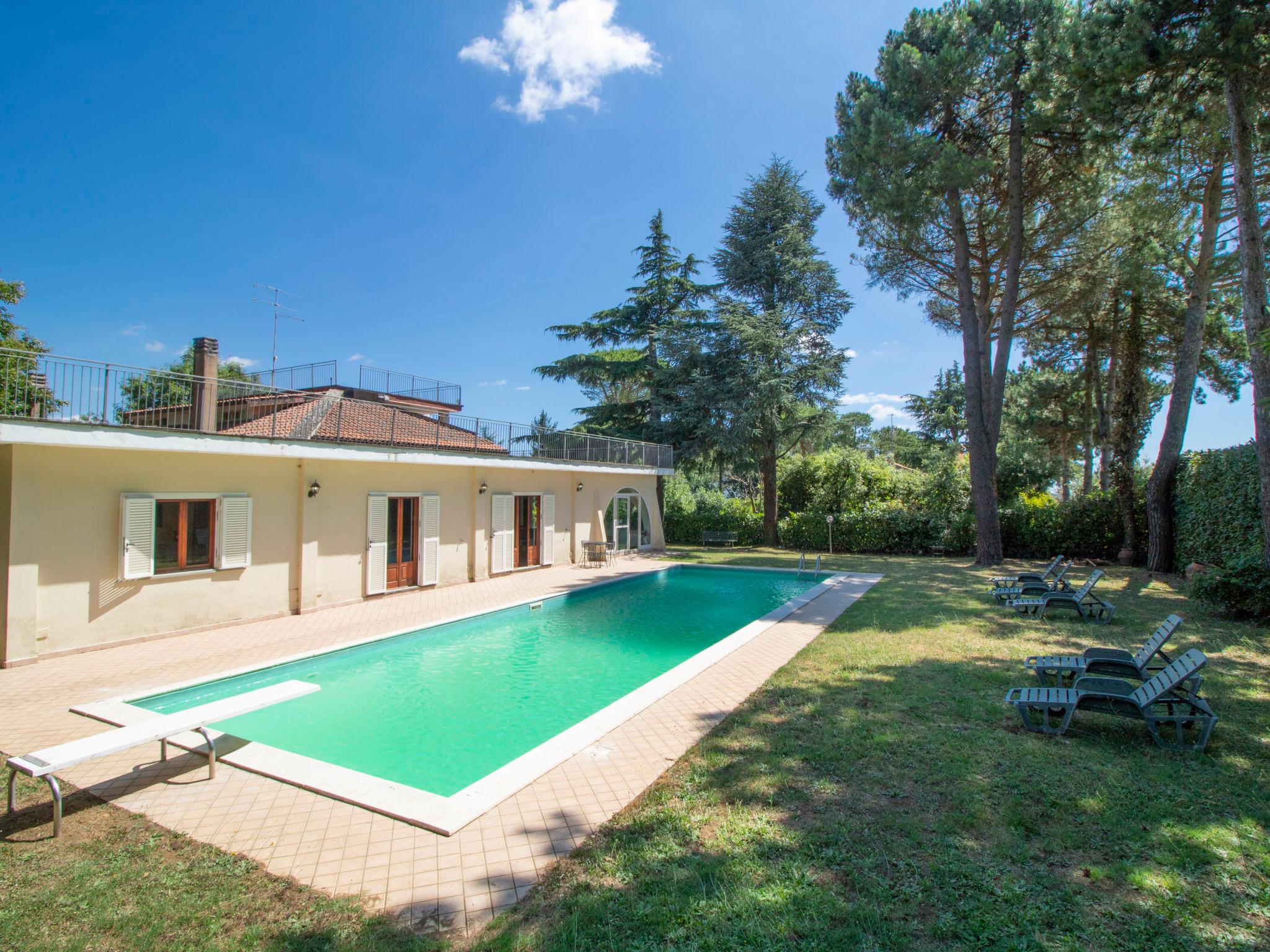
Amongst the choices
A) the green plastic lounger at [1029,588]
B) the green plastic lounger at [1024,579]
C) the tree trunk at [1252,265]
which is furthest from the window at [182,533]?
the tree trunk at [1252,265]

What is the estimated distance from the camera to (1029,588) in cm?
1100

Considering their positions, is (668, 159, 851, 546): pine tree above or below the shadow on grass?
above

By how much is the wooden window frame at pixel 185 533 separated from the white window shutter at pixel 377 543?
2891 mm

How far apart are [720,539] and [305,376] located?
53.3 ft

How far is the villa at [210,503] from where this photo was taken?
7.29 m

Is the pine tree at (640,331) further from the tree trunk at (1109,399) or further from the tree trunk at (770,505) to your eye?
the tree trunk at (1109,399)

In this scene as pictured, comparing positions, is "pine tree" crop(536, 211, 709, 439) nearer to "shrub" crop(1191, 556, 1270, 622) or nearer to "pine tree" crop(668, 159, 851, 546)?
"pine tree" crop(668, 159, 851, 546)

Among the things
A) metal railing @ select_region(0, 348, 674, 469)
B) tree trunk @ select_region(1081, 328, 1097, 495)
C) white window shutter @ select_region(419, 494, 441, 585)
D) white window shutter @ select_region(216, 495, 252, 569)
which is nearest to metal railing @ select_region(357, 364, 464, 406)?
metal railing @ select_region(0, 348, 674, 469)

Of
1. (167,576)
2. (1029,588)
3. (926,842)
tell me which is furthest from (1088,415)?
(167,576)

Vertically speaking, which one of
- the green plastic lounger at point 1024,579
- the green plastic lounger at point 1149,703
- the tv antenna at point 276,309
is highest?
the tv antenna at point 276,309

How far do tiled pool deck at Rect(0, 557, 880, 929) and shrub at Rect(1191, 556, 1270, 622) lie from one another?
308 inches

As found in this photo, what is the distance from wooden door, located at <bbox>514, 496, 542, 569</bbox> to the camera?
55.0 ft

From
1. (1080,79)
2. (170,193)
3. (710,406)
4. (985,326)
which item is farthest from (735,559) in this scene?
(170,193)

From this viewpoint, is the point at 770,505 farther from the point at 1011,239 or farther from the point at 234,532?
the point at 234,532
